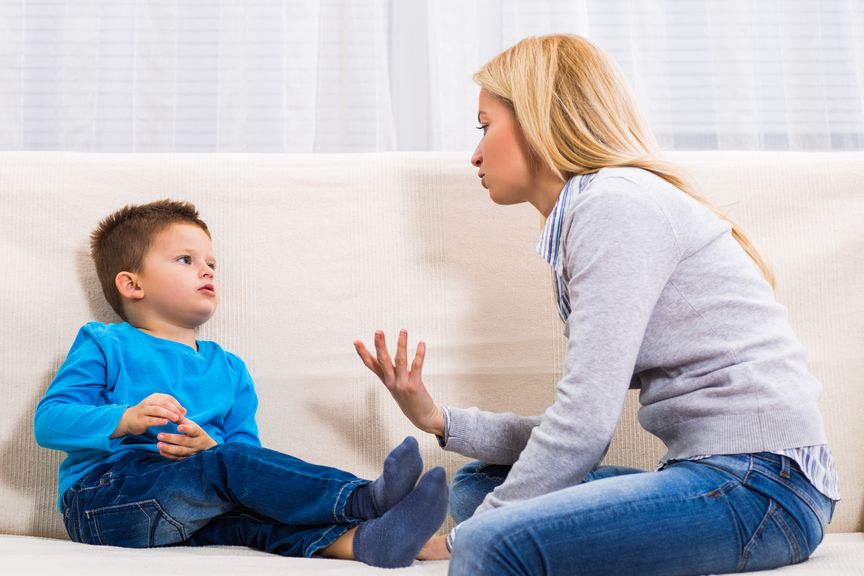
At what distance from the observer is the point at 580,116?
111 centimetres

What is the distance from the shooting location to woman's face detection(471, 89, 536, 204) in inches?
45.5

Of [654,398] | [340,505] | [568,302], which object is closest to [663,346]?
[654,398]

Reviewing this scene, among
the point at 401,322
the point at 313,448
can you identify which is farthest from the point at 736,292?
the point at 313,448

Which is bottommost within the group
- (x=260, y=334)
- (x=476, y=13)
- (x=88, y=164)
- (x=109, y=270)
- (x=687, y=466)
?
(x=687, y=466)

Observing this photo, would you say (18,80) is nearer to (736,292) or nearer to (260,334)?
(260,334)

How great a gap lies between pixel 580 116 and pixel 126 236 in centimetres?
72

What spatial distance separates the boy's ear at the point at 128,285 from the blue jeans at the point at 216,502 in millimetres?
264

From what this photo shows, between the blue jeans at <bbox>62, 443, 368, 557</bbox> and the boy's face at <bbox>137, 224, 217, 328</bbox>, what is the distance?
0.24 metres

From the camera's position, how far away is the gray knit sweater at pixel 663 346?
2.94 ft

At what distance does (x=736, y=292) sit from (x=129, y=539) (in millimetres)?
837

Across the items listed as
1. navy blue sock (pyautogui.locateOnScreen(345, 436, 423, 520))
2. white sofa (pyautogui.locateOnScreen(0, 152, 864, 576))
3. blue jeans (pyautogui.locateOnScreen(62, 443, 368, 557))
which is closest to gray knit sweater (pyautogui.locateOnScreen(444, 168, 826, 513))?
navy blue sock (pyautogui.locateOnScreen(345, 436, 423, 520))

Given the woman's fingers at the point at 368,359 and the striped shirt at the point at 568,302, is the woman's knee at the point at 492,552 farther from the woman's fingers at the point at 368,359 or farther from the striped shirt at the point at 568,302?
the woman's fingers at the point at 368,359

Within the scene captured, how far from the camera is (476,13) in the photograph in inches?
71.8

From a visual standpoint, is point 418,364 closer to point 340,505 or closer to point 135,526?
point 340,505
